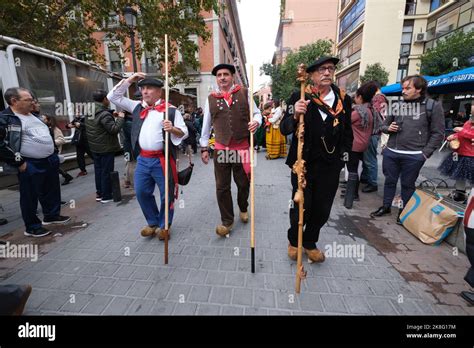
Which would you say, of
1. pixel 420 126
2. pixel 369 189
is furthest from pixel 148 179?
pixel 369 189

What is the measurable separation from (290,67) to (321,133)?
81.8 ft

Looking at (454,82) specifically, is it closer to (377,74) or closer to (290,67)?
(377,74)

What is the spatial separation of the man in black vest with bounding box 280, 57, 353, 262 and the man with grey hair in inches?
137

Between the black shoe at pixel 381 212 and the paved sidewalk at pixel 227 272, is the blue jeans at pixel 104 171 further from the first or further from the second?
the black shoe at pixel 381 212

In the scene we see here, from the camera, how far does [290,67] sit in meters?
24.6

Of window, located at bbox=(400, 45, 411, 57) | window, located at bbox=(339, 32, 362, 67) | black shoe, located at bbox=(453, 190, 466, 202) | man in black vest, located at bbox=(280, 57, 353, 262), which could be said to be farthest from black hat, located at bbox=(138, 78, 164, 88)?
window, located at bbox=(400, 45, 411, 57)

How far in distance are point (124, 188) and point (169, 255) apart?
3.65m

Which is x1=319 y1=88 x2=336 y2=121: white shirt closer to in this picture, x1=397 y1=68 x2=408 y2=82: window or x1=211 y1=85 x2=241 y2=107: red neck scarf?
x1=211 y1=85 x2=241 y2=107: red neck scarf

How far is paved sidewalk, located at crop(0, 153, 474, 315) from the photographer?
218 cm

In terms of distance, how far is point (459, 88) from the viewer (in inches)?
350

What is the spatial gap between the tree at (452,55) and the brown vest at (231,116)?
611 inches
